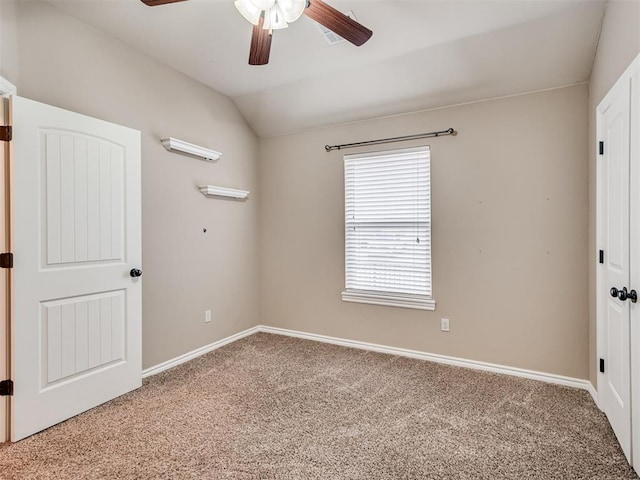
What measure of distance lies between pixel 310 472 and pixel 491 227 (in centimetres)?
244

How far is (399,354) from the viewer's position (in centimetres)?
355

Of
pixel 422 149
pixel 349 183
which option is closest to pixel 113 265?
pixel 349 183

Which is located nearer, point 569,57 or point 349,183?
point 569,57

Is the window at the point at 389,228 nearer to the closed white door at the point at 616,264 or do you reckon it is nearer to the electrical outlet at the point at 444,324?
the electrical outlet at the point at 444,324

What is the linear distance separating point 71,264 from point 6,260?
0.34 m

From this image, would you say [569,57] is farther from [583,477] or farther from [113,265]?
[113,265]

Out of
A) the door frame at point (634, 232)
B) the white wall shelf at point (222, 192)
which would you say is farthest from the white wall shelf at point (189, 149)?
the door frame at point (634, 232)

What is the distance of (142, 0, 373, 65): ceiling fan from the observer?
173 cm

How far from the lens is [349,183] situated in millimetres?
3824

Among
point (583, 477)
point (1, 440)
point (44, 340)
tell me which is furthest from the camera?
point (44, 340)

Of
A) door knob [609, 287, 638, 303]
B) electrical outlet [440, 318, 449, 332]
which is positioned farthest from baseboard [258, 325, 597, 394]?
door knob [609, 287, 638, 303]

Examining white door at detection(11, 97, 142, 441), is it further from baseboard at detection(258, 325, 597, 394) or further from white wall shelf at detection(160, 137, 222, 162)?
baseboard at detection(258, 325, 597, 394)

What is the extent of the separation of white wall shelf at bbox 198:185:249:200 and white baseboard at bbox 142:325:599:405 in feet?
5.20

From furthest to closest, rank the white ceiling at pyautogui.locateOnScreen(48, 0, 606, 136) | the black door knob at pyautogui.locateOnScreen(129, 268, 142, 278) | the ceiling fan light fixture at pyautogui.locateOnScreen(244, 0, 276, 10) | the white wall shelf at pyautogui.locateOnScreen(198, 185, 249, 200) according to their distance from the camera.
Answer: the white wall shelf at pyautogui.locateOnScreen(198, 185, 249, 200) → the black door knob at pyautogui.locateOnScreen(129, 268, 142, 278) → the white ceiling at pyautogui.locateOnScreen(48, 0, 606, 136) → the ceiling fan light fixture at pyautogui.locateOnScreen(244, 0, 276, 10)
